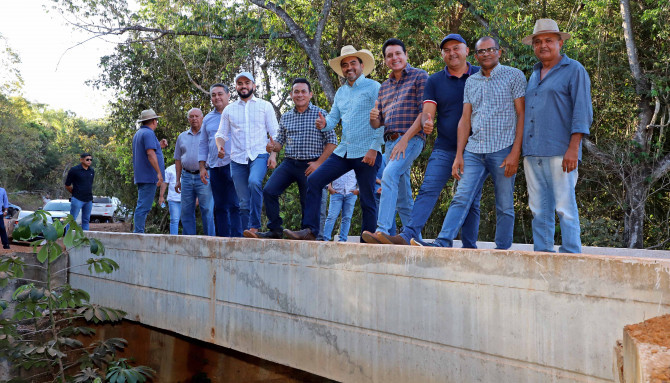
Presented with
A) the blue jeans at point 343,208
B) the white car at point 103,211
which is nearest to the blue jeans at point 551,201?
the blue jeans at point 343,208

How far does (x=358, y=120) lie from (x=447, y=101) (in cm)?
95

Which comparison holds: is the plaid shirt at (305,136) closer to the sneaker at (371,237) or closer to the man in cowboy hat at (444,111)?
the man in cowboy hat at (444,111)

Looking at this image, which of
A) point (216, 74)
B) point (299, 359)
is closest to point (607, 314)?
point (299, 359)

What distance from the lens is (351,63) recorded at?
607cm

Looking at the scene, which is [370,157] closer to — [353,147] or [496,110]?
[353,147]

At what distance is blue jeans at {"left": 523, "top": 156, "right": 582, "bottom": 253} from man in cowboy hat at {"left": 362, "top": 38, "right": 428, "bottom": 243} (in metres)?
0.97

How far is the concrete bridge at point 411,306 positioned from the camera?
120 inches

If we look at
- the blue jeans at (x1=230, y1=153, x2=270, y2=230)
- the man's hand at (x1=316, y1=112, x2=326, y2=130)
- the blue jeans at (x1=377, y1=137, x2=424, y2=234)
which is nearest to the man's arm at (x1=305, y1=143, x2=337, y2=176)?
the man's hand at (x1=316, y1=112, x2=326, y2=130)

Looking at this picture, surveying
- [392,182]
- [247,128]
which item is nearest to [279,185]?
[247,128]

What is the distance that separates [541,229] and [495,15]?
10.5 m

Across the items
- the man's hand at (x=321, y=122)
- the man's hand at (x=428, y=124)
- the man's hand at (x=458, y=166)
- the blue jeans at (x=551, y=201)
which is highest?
the man's hand at (x=321, y=122)

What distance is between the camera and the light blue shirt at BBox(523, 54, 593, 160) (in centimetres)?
446

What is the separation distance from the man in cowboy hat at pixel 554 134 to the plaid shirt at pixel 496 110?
0.43ft

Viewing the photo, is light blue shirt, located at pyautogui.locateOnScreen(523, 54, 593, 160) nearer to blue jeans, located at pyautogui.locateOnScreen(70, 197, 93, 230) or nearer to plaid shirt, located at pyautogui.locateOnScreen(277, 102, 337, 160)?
plaid shirt, located at pyautogui.locateOnScreen(277, 102, 337, 160)
